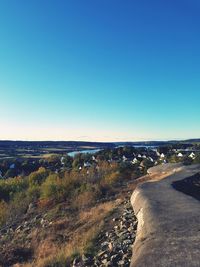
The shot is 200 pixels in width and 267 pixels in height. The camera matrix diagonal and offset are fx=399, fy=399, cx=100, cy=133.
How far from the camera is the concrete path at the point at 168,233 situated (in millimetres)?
7168

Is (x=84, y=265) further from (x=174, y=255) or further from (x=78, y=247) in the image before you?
(x=174, y=255)

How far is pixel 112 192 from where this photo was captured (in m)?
24.8

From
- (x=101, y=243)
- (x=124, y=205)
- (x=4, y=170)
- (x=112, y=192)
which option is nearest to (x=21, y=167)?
(x=4, y=170)

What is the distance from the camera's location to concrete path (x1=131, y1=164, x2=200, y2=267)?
7.17 m

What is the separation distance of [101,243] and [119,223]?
2.36 metres

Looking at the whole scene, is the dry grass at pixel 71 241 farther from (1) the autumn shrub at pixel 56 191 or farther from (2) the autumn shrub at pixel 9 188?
(2) the autumn shrub at pixel 9 188

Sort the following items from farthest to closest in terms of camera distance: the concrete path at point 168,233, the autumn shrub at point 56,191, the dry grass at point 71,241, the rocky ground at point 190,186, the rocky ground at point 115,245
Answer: the autumn shrub at point 56,191
the rocky ground at point 190,186
the dry grass at point 71,241
the rocky ground at point 115,245
the concrete path at point 168,233

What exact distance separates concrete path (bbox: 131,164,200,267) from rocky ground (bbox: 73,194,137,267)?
0.41 meters

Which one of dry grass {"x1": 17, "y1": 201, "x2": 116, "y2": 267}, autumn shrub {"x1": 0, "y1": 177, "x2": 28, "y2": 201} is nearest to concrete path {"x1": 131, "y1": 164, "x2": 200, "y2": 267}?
dry grass {"x1": 17, "y1": 201, "x2": 116, "y2": 267}

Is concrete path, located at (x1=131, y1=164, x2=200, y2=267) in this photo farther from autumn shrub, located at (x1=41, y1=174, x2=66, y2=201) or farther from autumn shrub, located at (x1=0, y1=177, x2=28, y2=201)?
autumn shrub, located at (x1=0, y1=177, x2=28, y2=201)

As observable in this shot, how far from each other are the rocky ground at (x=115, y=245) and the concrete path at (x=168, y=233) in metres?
0.41

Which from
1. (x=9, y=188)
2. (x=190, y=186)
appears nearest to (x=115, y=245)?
(x=190, y=186)

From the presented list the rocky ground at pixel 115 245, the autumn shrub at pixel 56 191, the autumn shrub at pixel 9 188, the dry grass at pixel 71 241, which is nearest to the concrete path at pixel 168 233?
the rocky ground at pixel 115 245

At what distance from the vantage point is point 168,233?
8945 mm
